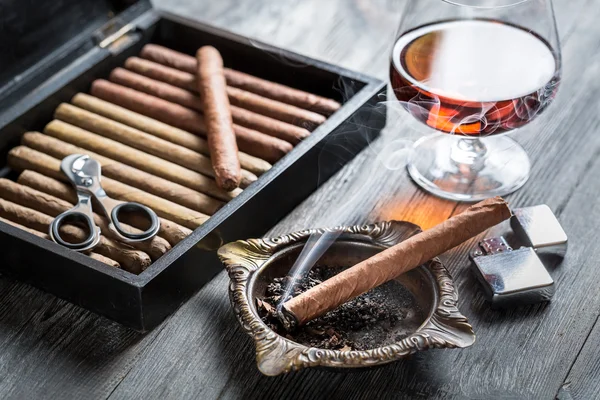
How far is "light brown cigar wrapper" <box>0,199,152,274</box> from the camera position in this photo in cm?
172

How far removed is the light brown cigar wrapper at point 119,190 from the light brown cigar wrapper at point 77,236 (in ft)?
0.42

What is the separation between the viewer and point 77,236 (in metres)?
1.76

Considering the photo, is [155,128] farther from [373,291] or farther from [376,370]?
[376,370]

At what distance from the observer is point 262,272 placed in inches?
64.3

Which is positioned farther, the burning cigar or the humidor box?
the burning cigar

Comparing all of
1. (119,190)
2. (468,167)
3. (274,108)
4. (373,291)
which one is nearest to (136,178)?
(119,190)

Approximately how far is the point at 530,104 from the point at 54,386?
3.29 ft

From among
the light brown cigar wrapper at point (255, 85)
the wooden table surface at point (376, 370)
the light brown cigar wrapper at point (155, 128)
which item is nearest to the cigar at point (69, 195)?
the wooden table surface at point (376, 370)

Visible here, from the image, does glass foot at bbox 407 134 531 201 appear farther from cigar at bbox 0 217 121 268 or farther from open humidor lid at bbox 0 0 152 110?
open humidor lid at bbox 0 0 152 110

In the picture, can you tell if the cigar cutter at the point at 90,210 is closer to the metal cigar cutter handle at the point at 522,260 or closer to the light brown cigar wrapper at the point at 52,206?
the light brown cigar wrapper at the point at 52,206

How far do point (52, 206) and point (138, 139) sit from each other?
286mm

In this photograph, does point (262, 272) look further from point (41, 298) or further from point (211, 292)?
point (41, 298)

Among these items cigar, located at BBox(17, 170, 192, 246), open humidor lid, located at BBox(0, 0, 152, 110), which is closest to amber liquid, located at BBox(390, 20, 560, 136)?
cigar, located at BBox(17, 170, 192, 246)

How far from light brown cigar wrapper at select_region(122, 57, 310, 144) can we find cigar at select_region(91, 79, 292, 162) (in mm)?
22
